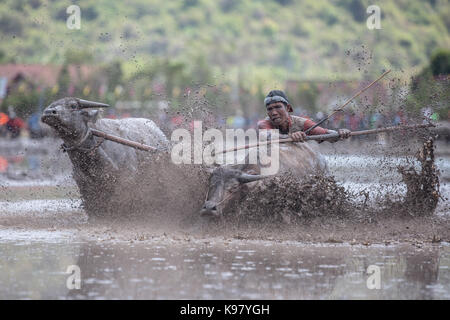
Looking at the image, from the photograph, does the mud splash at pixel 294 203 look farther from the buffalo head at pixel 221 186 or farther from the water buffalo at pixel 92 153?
the water buffalo at pixel 92 153

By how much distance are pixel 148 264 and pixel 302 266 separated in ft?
5.06

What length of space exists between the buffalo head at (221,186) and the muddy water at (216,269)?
568 mm

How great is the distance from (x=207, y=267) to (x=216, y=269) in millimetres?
136

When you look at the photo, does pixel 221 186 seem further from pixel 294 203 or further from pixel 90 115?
pixel 90 115

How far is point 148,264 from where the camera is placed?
339 inches

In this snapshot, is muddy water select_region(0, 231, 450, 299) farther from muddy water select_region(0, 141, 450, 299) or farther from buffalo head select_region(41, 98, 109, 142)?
buffalo head select_region(41, 98, 109, 142)

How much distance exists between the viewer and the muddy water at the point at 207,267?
7320 mm

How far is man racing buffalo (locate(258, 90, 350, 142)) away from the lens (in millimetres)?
11945

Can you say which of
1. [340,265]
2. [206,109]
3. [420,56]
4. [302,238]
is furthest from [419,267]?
[420,56]

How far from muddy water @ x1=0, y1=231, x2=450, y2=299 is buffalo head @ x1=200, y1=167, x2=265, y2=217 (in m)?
0.57

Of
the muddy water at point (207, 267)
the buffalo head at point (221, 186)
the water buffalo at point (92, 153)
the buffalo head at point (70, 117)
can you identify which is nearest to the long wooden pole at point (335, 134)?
the buffalo head at point (221, 186)

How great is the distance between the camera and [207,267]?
8.48 meters

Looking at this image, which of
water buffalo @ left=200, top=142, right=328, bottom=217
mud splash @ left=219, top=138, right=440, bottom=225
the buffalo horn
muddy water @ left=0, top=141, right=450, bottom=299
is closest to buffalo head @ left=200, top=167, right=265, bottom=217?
water buffalo @ left=200, top=142, right=328, bottom=217

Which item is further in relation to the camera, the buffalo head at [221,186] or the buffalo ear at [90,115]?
the buffalo ear at [90,115]
